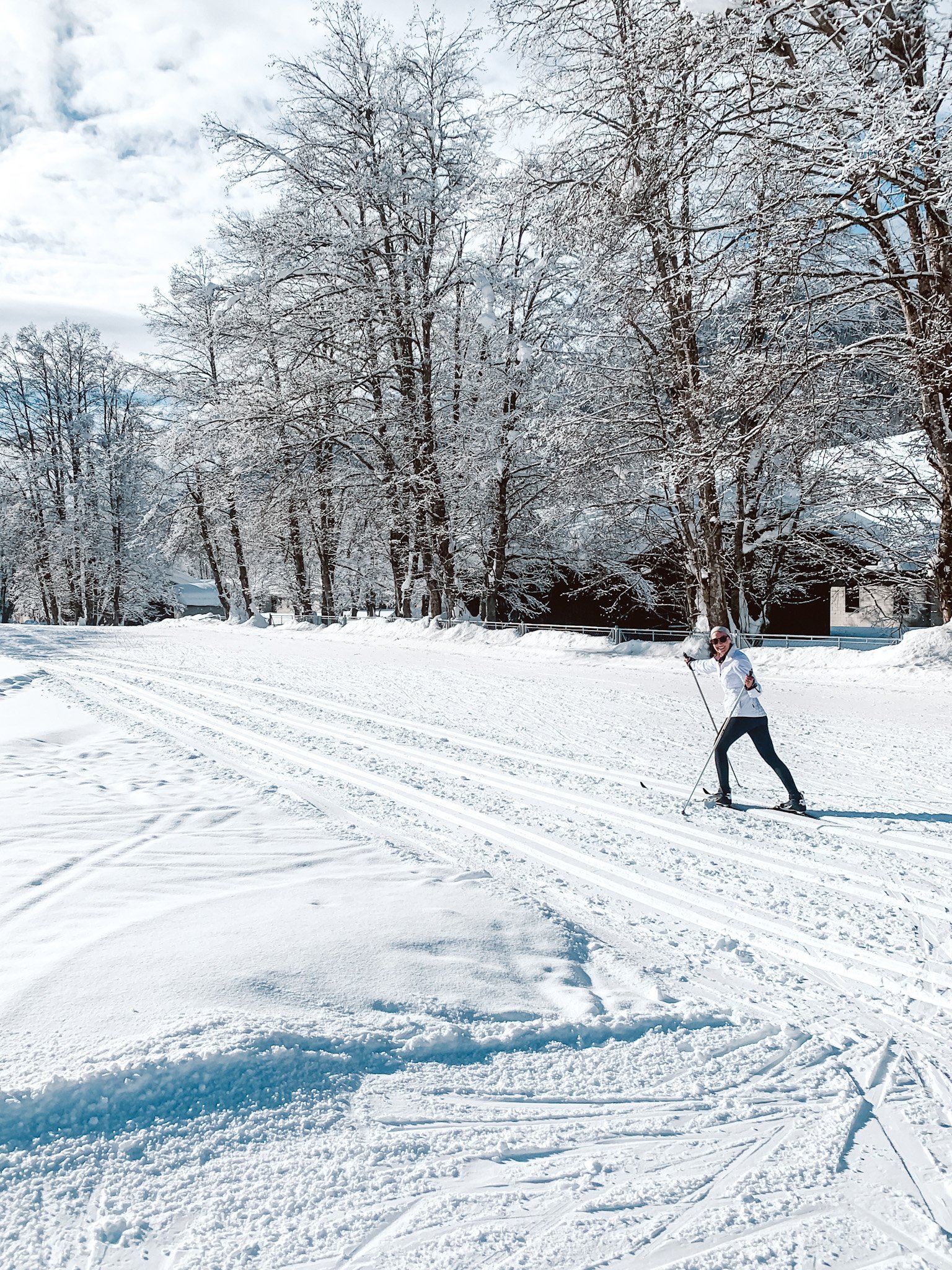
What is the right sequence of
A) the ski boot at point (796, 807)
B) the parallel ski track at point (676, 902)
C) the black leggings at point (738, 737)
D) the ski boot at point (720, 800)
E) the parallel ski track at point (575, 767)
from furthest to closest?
the ski boot at point (720, 800) < the black leggings at point (738, 737) < the ski boot at point (796, 807) < the parallel ski track at point (575, 767) < the parallel ski track at point (676, 902)

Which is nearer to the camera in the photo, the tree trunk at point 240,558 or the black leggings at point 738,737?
the black leggings at point 738,737

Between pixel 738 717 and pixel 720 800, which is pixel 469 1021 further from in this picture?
pixel 738 717

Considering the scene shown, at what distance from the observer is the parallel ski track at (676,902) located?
371 cm

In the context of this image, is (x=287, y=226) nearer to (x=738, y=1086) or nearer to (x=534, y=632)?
(x=534, y=632)

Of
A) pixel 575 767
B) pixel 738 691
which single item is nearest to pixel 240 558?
pixel 575 767

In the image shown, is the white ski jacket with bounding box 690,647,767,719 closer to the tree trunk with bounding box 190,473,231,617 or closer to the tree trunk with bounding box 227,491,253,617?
the tree trunk with bounding box 190,473,231,617

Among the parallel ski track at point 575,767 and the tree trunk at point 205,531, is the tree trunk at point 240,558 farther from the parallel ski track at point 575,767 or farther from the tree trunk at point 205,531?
the parallel ski track at point 575,767

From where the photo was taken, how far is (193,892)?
4273 mm

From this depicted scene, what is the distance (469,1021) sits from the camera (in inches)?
129

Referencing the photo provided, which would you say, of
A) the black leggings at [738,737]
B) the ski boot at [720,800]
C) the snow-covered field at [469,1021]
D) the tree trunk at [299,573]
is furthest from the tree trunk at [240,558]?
the ski boot at [720,800]

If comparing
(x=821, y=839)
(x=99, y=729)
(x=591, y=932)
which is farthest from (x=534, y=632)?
(x=591, y=932)

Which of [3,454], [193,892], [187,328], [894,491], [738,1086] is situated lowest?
[738,1086]

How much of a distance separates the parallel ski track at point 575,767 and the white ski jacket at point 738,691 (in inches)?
30.9

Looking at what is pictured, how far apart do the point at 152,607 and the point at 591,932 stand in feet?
186
